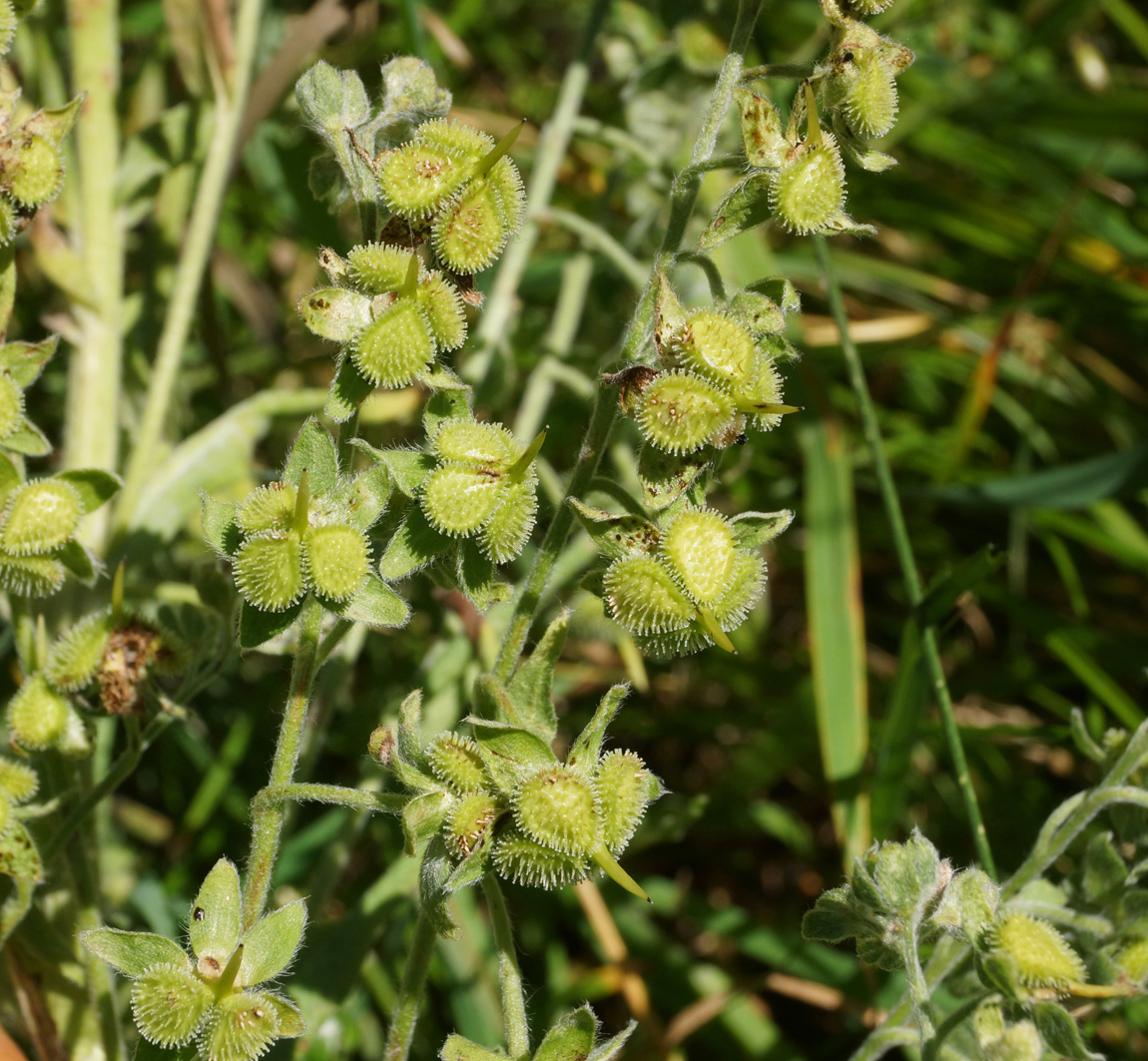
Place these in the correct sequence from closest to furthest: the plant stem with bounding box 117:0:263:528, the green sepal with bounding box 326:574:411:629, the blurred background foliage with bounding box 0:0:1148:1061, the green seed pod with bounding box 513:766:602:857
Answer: the green seed pod with bounding box 513:766:602:857
the green sepal with bounding box 326:574:411:629
the plant stem with bounding box 117:0:263:528
the blurred background foliage with bounding box 0:0:1148:1061

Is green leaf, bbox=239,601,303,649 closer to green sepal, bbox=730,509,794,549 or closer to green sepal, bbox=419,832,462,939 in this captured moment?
green sepal, bbox=419,832,462,939

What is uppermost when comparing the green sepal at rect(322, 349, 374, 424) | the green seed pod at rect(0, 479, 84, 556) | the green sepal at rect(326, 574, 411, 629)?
the green sepal at rect(322, 349, 374, 424)

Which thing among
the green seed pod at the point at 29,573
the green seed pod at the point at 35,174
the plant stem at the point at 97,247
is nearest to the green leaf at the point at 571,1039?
the green seed pod at the point at 29,573

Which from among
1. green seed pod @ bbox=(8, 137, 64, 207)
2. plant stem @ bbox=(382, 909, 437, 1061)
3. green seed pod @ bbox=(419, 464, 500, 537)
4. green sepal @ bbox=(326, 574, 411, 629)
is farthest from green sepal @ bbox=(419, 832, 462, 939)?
green seed pod @ bbox=(8, 137, 64, 207)

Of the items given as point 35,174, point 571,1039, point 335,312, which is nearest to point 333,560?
point 335,312

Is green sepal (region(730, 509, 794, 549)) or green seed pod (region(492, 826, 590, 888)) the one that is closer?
green seed pod (region(492, 826, 590, 888))

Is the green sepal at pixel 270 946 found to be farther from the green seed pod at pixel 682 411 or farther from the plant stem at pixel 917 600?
the plant stem at pixel 917 600

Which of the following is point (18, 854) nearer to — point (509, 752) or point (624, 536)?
point (509, 752)

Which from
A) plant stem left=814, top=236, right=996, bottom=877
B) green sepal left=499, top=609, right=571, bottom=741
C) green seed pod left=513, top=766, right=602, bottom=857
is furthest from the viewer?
plant stem left=814, top=236, right=996, bottom=877
